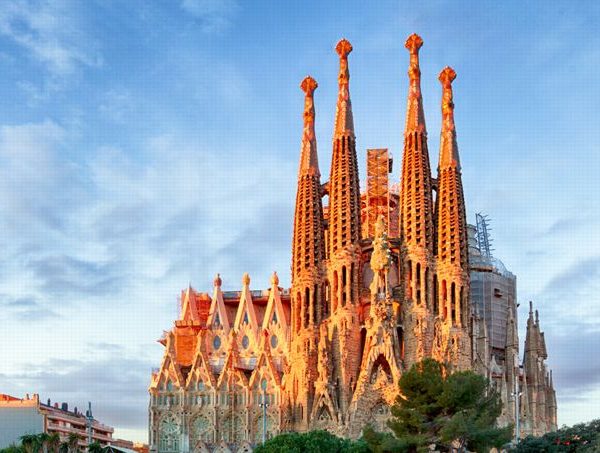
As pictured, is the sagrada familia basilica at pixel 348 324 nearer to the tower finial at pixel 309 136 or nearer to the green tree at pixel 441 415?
the tower finial at pixel 309 136

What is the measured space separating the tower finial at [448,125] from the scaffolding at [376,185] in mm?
5037

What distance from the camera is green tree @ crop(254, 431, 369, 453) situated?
1539 inches

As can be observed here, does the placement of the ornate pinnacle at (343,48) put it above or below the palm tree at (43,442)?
above

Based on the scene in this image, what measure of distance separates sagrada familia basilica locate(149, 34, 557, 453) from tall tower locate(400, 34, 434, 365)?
70 mm

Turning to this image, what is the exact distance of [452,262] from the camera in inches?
2215

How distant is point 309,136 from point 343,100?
297cm

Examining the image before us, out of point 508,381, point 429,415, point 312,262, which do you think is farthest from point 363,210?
point 429,415

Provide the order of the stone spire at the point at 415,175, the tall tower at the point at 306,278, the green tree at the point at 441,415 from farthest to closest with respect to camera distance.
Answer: the stone spire at the point at 415,175 < the tall tower at the point at 306,278 < the green tree at the point at 441,415

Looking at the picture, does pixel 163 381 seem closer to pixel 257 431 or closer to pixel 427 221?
pixel 257 431

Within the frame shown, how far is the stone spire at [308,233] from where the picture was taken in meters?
58.1

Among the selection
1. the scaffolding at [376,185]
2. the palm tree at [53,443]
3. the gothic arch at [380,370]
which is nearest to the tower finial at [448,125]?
the scaffolding at [376,185]

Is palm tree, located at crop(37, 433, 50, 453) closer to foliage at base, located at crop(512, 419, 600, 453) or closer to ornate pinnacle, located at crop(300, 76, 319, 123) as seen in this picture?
foliage at base, located at crop(512, 419, 600, 453)

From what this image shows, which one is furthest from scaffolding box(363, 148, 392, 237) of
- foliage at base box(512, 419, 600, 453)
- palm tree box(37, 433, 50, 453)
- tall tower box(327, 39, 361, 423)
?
palm tree box(37, 433, 50, 453)

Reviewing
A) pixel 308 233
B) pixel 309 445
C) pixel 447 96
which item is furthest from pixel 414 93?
pixel 309 445
